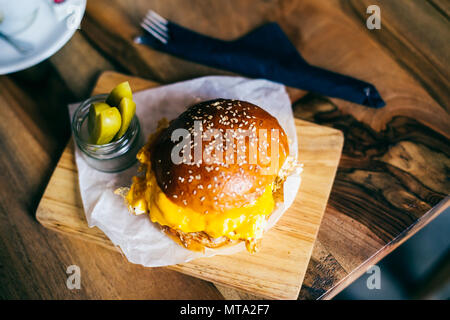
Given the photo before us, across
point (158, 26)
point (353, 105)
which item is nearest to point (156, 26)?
point (158, 26)

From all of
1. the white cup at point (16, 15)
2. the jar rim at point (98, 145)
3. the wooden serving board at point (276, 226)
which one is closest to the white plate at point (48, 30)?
the white cup at point (16, 15)

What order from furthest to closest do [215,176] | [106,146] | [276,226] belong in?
[276,226], [106,146], [215,176]

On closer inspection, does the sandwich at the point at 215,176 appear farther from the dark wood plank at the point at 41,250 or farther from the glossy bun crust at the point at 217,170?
the dark wood plank at the point at 41,250

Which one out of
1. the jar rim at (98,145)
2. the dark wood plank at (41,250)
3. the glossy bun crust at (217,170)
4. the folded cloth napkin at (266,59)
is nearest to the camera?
the glossy bun crust at (217,170)

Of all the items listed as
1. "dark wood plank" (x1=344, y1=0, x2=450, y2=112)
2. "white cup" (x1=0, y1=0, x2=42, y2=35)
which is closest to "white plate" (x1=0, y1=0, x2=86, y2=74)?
"white cup" (x1=0, y1=0, x2=42, y2=35)

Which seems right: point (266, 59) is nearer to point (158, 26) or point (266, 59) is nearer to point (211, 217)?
point (158, 26)

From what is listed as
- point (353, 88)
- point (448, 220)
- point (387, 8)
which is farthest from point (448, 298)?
point (387, 8)
